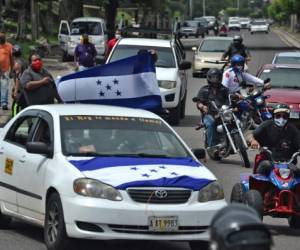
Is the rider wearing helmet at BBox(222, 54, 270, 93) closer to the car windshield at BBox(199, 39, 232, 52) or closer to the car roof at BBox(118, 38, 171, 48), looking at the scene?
the car roof at BBox(118, 38, 171, 48)

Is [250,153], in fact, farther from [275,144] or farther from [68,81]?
[275,144]

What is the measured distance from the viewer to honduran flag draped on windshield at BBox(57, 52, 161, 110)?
15.9 m

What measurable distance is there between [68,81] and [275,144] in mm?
6157

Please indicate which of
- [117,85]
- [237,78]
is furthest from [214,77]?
[237,78]

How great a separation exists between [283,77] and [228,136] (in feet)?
21.5

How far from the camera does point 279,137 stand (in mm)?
10555

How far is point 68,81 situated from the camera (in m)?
16.0

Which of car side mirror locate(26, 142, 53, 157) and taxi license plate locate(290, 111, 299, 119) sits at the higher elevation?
car side mirror locate(26, 142, 53, 157)

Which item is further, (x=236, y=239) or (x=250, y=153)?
(x=250, y=153)

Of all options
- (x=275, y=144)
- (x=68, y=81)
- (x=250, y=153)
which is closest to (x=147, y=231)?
(x=275, y=144)

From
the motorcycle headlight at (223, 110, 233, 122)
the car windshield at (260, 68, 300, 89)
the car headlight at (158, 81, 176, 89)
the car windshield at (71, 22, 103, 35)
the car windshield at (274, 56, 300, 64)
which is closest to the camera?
the motorcycle headlight at (223, 110, 233, 122)

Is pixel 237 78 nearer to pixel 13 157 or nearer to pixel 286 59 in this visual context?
pixel 286 59

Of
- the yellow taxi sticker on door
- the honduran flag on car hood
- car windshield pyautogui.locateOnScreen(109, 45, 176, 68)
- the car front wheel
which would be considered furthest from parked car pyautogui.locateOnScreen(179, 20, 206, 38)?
the car front wheel

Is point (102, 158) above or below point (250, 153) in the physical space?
above
